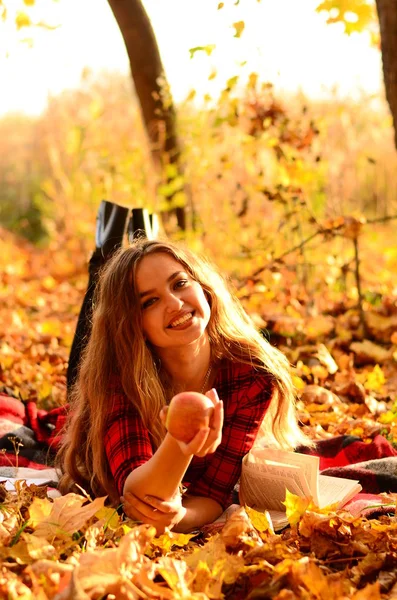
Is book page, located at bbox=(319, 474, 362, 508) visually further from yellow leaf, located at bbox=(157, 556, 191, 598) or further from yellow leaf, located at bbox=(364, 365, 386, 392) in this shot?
yellow leaf, located at bbox=(364, 365, 386, 392)

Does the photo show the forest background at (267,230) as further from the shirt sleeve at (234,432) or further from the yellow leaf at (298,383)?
the shirt sleeve at (234,432)

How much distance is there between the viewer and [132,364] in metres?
2.40

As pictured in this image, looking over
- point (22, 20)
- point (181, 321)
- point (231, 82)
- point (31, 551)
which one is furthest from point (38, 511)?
point (22, 20)

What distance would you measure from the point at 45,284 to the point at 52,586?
615cm

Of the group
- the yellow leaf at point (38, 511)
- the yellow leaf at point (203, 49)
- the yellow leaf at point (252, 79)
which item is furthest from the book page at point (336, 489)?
the yellow leaf at point (252, 79)

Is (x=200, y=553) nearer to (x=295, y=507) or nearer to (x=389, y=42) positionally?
(x=295, y=507)

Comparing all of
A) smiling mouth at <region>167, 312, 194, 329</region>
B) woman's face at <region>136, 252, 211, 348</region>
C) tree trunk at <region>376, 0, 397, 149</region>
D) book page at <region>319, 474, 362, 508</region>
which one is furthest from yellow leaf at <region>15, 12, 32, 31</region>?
book page at <region>319, 474, 362, 508</region>

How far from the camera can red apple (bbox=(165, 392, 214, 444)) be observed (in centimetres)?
181

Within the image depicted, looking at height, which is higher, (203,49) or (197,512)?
(203,49)

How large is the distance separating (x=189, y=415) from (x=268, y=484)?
67 centimetres

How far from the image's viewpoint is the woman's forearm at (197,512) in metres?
2.25

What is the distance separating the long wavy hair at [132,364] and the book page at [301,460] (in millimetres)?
224

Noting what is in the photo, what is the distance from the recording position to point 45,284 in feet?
24.8

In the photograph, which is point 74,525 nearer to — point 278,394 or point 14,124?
point 278,394
